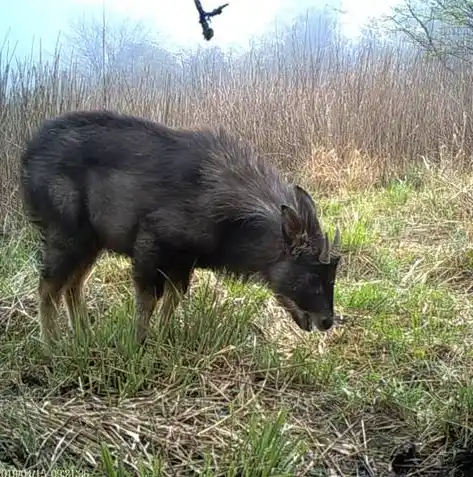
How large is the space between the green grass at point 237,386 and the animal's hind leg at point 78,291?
120mm

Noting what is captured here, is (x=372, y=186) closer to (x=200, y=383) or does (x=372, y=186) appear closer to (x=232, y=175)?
(x=232, y=175)

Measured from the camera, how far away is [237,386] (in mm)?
3756

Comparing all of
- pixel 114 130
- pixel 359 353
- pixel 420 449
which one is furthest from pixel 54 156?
pixel 420 449

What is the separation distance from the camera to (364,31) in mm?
12070

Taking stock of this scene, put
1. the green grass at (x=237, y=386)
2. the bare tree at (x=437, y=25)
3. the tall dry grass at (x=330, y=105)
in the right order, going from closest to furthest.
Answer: the green grass at (x=237, y=386) → the tall dry grass at (x=330, y=105) → the bare tree at (x=437, y=25)

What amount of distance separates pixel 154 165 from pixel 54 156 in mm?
583

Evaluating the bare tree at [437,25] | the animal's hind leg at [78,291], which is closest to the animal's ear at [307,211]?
the animal's hind leg at [78,291]

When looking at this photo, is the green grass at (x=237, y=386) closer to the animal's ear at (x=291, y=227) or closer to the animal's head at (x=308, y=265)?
the animal's head at (x=308, y=265)

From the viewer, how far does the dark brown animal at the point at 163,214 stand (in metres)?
4.09

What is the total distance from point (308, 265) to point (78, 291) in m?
1.41

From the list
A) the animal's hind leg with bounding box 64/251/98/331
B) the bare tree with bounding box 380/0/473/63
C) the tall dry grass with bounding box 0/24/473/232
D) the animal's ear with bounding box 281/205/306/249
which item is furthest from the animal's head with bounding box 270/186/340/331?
the bare tree with bounding box 380/0/473/63

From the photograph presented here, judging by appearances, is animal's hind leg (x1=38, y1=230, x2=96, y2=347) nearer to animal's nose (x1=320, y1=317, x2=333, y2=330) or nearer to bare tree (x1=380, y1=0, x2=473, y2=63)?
animal's nose (x1=320, y1=317, x2=333, y2=330)

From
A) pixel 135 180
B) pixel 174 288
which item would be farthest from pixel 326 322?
pixel 135 180

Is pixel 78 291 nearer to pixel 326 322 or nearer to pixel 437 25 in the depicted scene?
pixel 326 322
